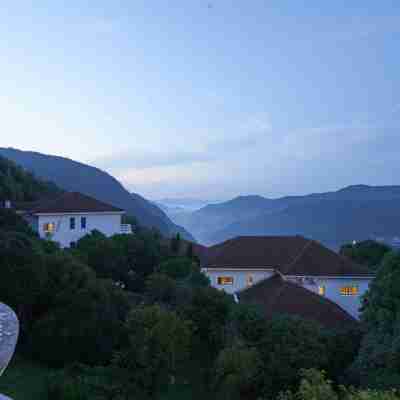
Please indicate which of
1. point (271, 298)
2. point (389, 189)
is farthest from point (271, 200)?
point (271, 298)

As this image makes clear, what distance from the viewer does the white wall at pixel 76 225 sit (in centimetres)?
4025

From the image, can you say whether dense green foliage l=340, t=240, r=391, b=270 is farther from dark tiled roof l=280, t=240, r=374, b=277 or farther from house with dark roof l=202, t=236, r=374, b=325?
dark tiled roof l=280, t=240, r=374, b=277

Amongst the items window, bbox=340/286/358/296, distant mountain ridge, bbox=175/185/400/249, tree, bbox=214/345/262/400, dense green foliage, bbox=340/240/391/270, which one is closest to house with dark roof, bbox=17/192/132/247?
window, bbox=340/286/358/296

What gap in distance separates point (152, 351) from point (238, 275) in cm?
1714

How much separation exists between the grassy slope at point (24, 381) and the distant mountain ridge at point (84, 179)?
109 meters

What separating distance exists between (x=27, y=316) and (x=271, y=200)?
15240 cm

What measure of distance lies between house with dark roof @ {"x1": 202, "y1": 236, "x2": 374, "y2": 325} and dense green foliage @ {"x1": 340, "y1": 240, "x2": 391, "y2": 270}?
31.8ft

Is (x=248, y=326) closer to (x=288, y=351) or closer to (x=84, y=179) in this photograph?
(x=288, y=351)

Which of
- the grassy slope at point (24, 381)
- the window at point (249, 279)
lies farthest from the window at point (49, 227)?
the grassy slope at point (24, 381)

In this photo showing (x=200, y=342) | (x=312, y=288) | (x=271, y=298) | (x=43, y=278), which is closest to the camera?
(x=43, y=278)

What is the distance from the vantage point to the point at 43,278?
61.2 ft

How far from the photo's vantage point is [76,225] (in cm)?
4122

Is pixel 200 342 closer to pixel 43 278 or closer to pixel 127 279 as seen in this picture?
pixel 43 278

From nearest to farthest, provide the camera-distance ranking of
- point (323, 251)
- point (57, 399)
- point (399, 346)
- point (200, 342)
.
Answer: point (57, 399) < point (399, 346) < point (200, 342) < point (323, 251)
